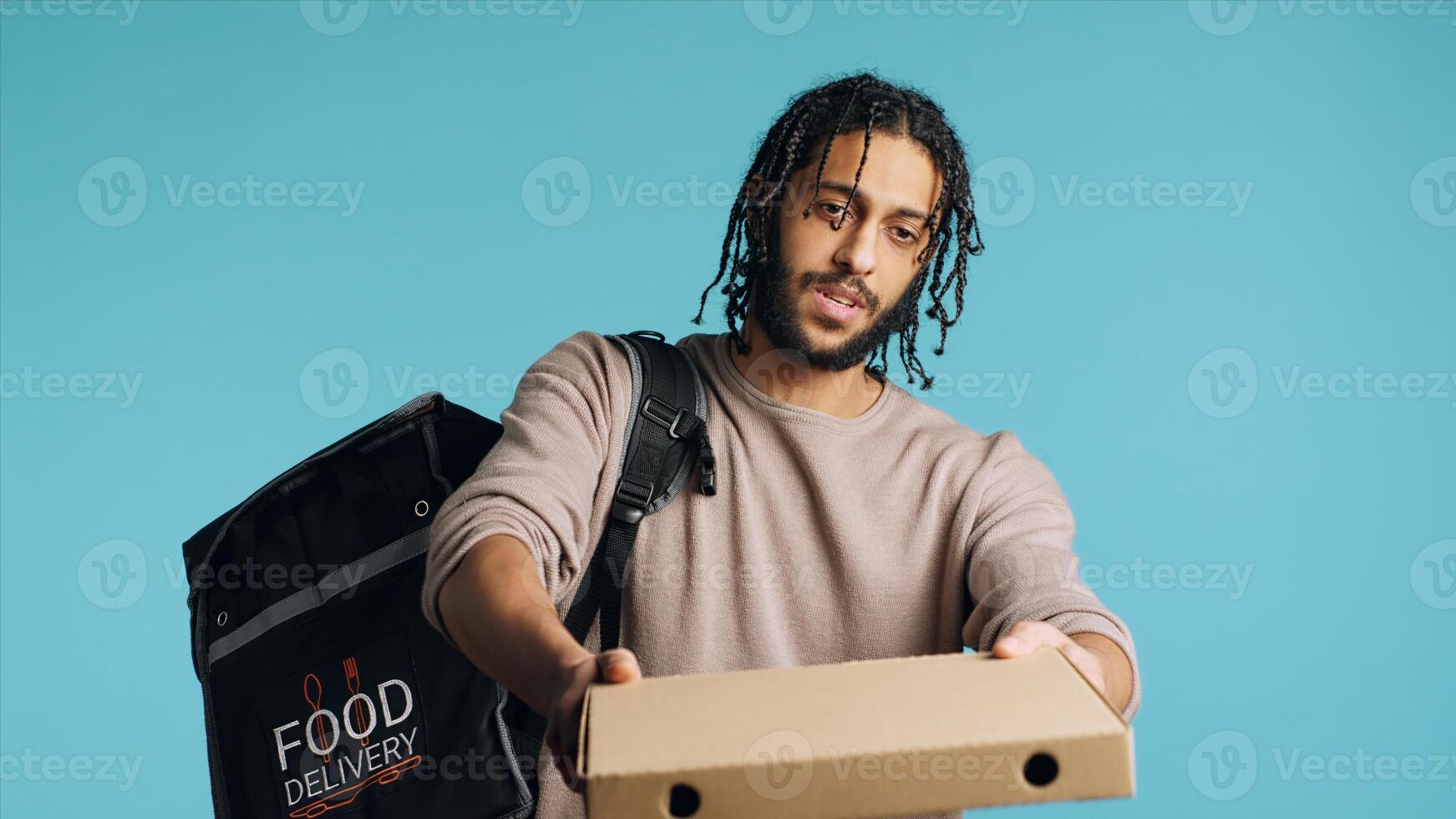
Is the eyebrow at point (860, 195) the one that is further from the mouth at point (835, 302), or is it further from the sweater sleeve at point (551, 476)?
the sweater sleeve at point (551, 476)

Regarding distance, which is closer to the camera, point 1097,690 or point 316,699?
point 1097,690

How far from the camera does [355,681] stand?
1.52 m

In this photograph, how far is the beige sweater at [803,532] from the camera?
1.51 meters

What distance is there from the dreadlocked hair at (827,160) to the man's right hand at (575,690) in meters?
0.88

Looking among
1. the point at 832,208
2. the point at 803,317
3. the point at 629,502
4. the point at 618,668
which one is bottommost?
the point at 618,668

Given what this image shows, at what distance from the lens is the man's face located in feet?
5.65

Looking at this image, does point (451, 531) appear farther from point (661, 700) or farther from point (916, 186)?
point (916, 186)

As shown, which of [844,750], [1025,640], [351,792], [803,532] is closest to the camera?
[844,750]

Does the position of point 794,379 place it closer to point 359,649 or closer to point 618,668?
point 359,649

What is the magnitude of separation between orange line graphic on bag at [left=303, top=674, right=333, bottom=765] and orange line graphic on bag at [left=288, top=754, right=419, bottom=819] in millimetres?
70

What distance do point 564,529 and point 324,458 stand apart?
400mm

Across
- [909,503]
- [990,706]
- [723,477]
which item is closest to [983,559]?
[909,503]

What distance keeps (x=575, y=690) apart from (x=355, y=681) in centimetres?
66

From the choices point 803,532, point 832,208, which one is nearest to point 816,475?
point 803,532
